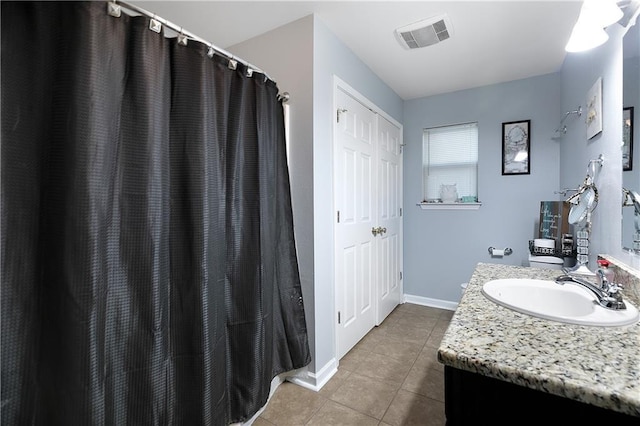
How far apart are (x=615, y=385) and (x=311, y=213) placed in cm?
139

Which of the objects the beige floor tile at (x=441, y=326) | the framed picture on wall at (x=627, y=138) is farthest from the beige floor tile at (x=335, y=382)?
the framed picture on wall at (x=627, y=138)

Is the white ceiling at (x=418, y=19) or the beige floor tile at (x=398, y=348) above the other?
the white ceiling at (x=418, y=19)

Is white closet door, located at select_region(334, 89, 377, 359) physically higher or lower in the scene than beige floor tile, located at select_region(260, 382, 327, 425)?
higher

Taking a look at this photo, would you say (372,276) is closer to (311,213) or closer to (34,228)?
(311,213)

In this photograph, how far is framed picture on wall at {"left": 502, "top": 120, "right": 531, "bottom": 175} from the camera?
261cm

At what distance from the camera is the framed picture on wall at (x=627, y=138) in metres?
1.10

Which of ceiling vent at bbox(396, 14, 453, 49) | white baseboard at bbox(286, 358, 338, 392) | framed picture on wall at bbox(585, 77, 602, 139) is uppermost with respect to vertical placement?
A: ceiling vent at bbox(396, 14, 453, 49)

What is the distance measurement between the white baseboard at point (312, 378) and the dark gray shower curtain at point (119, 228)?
1.61 feet

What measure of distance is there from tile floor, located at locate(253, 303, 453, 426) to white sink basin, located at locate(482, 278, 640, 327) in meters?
0.84

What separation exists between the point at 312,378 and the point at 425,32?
95.0 inches

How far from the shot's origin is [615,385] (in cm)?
54

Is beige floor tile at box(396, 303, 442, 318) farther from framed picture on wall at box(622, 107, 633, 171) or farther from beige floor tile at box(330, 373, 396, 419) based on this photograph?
framed picture on wall at box(622, 107, 633, 171)

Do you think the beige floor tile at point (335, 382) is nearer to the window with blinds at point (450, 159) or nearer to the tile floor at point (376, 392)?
the tile floor at point (376, 392)

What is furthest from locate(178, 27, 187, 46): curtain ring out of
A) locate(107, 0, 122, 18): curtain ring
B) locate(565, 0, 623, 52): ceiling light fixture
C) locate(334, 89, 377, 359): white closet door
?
locate(565, 0, 623, 52): ceiling light fixture
